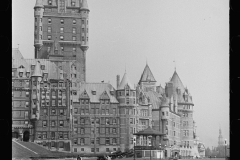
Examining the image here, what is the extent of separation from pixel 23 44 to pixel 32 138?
7.98m

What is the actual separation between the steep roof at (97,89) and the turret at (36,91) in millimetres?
2423

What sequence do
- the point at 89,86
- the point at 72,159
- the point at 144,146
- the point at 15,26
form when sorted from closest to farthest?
the point at 15,26 < the point at 144,146 < the point at 72,159 < the point at 89,86

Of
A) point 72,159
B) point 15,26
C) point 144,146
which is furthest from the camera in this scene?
point 72,159

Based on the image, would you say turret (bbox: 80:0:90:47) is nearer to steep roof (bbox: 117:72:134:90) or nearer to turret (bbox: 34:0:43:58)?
turret (bbox: 34:0:43:58)

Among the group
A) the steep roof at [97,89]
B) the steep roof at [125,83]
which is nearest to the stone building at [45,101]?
the steep roof at [97,89]

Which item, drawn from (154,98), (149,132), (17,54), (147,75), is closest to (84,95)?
(154,98)

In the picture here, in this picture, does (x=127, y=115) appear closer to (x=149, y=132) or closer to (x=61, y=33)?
(x=149, y=132)

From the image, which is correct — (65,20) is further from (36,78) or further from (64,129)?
(64,129)

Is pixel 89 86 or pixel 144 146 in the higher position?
pixel 89 86

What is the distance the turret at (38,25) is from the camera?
2603 centimetres

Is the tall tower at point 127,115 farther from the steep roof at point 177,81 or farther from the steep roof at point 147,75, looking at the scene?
the steep roof at point 177,81

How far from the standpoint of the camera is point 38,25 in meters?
27.5
